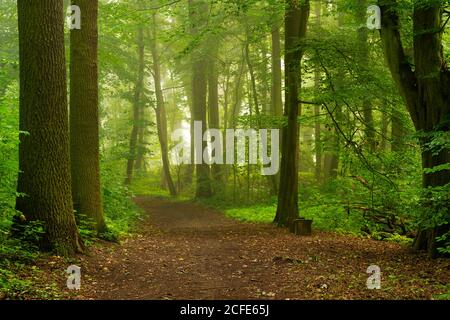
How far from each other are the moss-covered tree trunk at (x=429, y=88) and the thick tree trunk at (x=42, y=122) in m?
6.08

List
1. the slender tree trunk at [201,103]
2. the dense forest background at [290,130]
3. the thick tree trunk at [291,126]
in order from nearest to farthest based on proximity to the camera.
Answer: the dense forest background at [290,130]
the thick tree trunk at [291,126]
the slender tree trunk at [201,103]

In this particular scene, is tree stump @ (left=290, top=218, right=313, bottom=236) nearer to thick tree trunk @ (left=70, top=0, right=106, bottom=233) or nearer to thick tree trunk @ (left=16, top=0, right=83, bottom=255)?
thick tree trunk @ (left=70, top=0, right=106, bottom=233)

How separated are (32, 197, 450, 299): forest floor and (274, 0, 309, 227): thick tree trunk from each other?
1.54 m

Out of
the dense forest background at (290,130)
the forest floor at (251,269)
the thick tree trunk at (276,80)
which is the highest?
the thick tree trunk at (276,80)

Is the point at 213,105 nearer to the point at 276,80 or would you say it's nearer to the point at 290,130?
the point at 276,80

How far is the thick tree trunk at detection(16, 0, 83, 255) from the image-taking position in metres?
7.59

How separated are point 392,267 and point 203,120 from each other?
62.7ft

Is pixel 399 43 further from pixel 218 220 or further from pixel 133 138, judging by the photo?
pixel 133 138

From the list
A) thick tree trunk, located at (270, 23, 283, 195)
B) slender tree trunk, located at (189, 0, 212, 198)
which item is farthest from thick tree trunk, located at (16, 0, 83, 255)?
slender tree trunk, located at (189, 0, 212, 198)

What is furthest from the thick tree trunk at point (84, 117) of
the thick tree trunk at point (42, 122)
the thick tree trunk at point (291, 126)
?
the thick tree trunk at point (291, 126)

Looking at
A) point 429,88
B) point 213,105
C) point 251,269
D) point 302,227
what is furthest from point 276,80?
point 251,269

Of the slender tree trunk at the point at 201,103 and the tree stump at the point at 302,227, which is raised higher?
the slender tree trunk at the point at 201,103

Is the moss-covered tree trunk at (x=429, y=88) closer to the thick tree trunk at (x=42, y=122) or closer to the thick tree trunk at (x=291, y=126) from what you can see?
the thick tree trunk at (x=291, y=126)

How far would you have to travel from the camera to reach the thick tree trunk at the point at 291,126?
12812 millimetres
